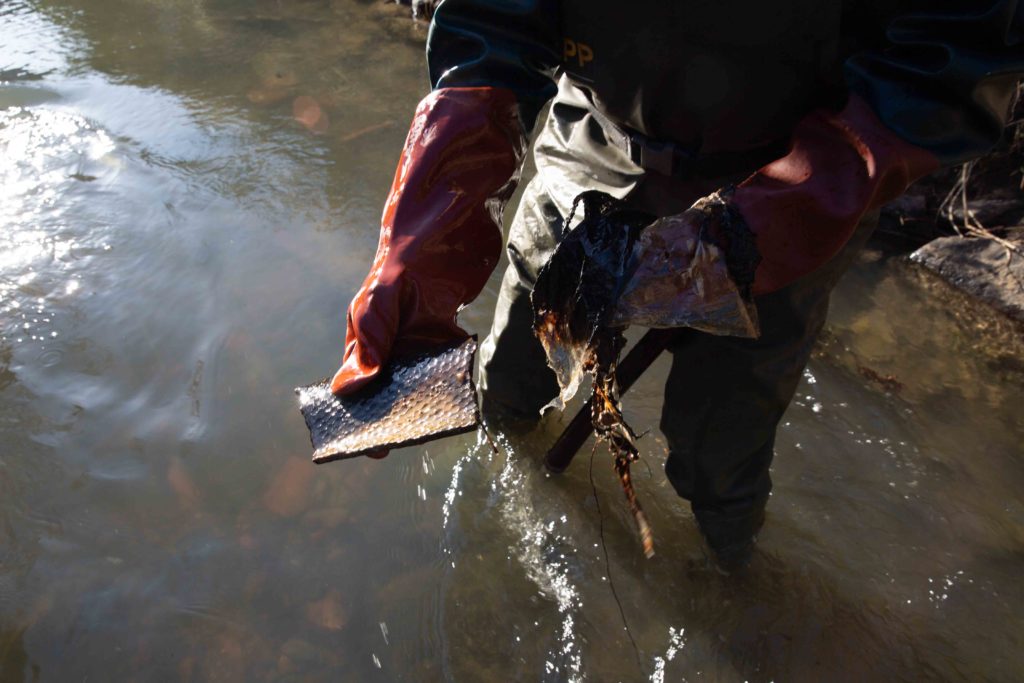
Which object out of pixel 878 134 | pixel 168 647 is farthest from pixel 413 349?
pixel 168 647

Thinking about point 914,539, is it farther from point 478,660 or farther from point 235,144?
point 235,144

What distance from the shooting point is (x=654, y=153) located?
5.58 feet

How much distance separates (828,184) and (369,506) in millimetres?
1751

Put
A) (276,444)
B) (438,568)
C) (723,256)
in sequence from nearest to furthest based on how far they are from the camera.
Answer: (723,256), (438,568), (276,444)

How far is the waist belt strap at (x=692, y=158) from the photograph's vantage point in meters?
1.65

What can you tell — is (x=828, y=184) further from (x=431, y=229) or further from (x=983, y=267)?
(x=983, y=267)

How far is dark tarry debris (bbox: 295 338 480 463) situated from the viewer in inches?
56.5

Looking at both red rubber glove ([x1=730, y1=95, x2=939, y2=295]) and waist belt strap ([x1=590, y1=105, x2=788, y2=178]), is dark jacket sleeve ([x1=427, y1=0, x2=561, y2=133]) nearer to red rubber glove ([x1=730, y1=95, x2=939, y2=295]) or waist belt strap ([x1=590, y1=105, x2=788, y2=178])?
waist belt strap ([x1=590, y1=105, x2=788, y2=178])

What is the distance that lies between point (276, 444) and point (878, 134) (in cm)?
211

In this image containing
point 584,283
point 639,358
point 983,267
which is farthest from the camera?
point 983,267

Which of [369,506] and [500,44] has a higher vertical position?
[500,44]

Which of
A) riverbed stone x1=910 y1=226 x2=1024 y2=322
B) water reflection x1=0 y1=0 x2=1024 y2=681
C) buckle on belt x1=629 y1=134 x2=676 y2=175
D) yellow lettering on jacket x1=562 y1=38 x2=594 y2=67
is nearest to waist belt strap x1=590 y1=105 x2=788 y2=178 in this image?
buckle on belt x1=629 y1=134 x2=676 y2=175

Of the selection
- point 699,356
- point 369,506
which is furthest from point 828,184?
point 369,506

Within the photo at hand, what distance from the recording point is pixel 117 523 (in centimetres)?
243
